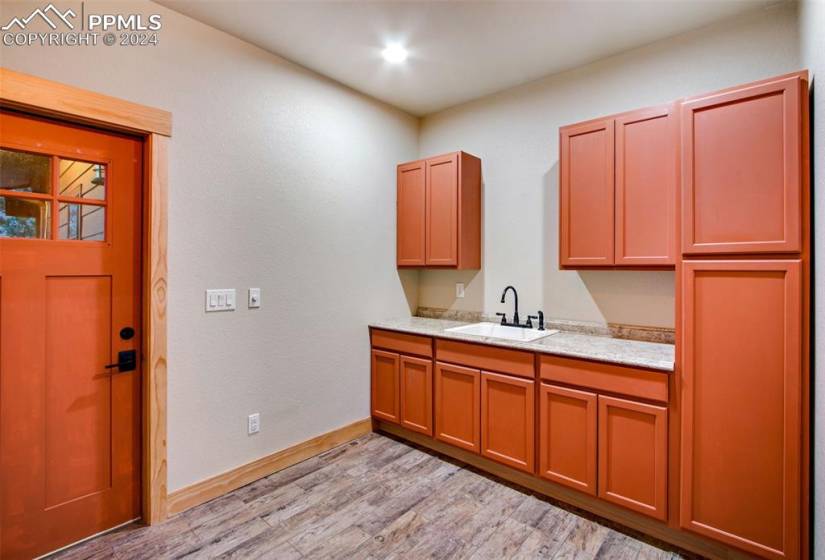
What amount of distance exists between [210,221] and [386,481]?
1.96m

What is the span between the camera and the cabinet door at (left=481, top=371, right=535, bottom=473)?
7.86 ft

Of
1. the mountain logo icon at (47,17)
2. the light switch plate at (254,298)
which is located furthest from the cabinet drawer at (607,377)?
the mountain logo icon at (47,17)

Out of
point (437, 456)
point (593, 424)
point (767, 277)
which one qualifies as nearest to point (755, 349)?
point (767, 277)

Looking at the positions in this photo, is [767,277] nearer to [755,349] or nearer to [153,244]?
[755,349]

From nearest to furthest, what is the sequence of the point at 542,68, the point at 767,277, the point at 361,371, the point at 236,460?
the point at 767,277
the point at 236,460
the point at 542,68
the point at 361,371

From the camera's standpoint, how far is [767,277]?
1.71 metres

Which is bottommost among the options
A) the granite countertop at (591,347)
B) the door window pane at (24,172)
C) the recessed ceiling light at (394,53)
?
the granite countertop at (591,347)

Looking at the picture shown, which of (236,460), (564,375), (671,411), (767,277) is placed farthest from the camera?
(236,460)

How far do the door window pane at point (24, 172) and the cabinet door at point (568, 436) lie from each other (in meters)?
2.76

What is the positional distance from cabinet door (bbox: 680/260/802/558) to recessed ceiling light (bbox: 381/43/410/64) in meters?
2.11

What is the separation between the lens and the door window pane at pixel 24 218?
176 cm

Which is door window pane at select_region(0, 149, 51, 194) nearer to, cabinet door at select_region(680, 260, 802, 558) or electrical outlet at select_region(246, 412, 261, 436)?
electrical outlet at select_region(246, 412, 261, 436)

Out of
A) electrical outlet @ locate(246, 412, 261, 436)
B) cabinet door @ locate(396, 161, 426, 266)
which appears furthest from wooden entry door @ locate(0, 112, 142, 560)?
cabinet door @ locate(396, 161, 426, 266)

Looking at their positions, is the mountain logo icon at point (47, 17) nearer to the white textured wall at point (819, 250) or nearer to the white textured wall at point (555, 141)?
the white textured wall at point (555, 141)
